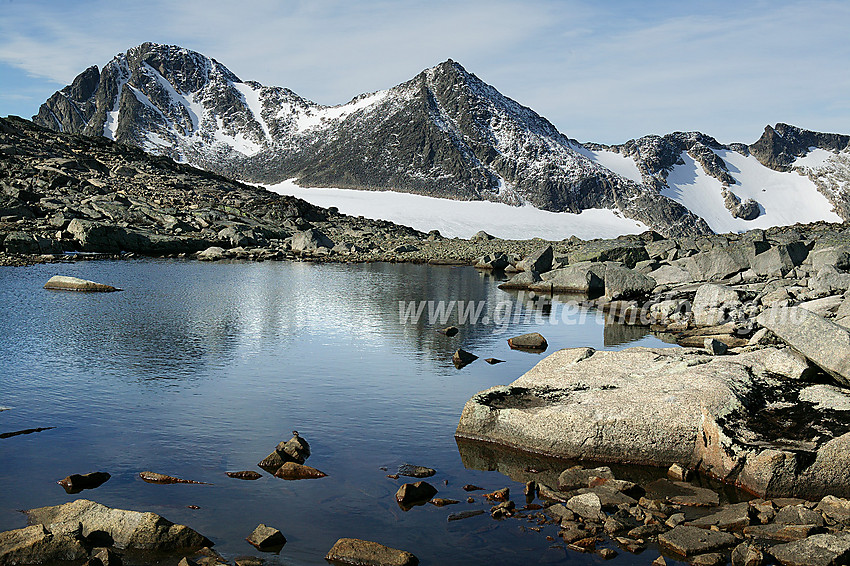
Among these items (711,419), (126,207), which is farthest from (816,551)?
(126,207)

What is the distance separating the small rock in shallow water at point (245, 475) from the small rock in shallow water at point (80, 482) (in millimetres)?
1835

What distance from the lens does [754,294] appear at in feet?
93.5

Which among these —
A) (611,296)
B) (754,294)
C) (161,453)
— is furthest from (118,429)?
(611,296)

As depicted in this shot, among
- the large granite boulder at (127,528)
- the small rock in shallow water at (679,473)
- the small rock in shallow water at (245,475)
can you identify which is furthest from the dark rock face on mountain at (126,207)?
the small rock in shallow water at (679,473)

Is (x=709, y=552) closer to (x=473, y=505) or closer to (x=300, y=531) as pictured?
(x=473, y=505)

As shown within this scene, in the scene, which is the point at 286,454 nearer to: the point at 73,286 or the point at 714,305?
the point at 714,305

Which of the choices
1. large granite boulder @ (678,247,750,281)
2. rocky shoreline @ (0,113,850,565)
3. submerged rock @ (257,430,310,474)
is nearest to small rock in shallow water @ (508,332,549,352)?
rocky shoreline @ (0,113,850,565)

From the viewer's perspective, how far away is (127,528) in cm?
865

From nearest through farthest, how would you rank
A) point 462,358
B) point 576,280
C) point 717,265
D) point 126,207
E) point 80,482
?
point 80,482 → point 462,358 → point 717,265 → point 576,280 → point 126,207

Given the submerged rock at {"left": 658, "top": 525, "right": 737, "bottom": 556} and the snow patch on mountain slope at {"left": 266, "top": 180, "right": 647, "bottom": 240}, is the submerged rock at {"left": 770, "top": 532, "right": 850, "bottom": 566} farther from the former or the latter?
the snow patch on mountain slope at {"left": 266, "top": 180, "right": 647, "bottom": 240}

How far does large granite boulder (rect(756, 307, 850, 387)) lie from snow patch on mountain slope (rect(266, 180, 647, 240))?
11939 cm

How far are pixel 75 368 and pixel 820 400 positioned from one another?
54.2 ft

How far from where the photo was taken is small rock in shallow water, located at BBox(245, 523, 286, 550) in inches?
344

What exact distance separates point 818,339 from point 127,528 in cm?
1194
